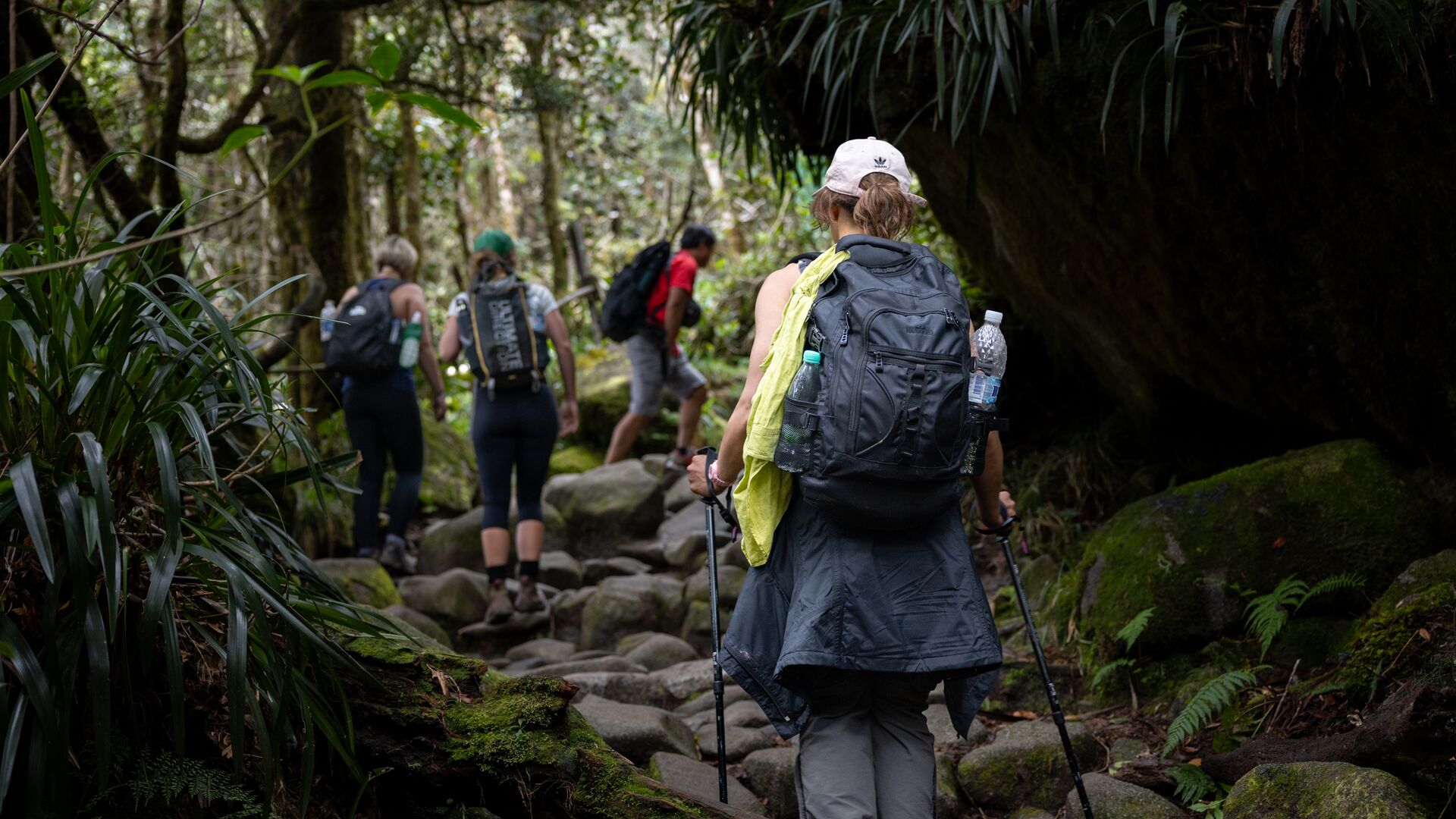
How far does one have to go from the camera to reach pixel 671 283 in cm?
790

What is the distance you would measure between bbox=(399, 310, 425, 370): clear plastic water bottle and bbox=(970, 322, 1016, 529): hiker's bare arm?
14.0 feet

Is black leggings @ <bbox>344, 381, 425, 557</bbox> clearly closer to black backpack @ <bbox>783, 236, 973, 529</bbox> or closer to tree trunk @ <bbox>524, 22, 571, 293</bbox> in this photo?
black backpack @ <bbox>783, 236, 973, 529</bbox>

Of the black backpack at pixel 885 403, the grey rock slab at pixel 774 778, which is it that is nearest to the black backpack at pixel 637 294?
the grey rock slab at pixel 774 778

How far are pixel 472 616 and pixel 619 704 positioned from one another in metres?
2.50

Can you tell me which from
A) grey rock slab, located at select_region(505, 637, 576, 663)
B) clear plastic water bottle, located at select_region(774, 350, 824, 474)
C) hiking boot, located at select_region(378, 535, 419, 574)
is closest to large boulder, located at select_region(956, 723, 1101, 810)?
clear plastic water bottle, located at select_region(774, 350, 824, 474)

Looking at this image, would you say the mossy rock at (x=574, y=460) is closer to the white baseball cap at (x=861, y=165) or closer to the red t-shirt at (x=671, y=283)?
the red t-shirt at (x=671, y=283)

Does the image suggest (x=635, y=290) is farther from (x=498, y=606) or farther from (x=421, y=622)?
(x=421, y=622)

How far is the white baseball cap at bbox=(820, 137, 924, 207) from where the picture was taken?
277cm

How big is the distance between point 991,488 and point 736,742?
1777 mm

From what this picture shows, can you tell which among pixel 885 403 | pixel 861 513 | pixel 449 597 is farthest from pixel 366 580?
pixel 885 403

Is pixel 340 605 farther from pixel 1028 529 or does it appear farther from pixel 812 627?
pixel 1028 529

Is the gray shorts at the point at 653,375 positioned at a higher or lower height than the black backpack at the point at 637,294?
lower

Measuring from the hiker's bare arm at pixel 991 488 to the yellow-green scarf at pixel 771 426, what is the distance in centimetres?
48

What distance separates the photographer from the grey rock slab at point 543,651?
580cm
